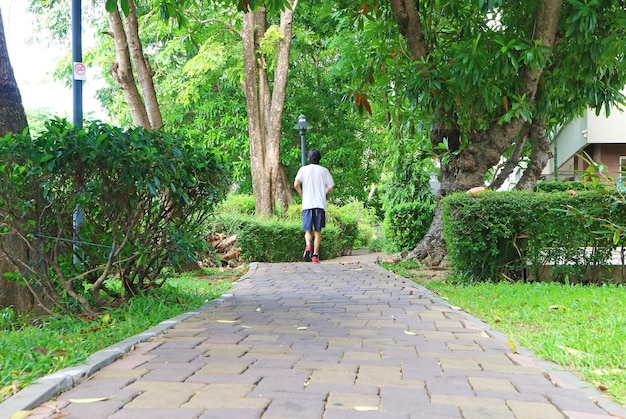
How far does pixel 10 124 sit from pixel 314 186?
6.52 metres

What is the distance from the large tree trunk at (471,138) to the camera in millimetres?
8477

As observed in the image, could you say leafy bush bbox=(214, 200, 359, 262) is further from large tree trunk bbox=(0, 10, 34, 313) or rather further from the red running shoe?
large tree trunk bbox=(0, 10, 34, 313)

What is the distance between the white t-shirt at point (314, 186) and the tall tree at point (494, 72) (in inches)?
77.1

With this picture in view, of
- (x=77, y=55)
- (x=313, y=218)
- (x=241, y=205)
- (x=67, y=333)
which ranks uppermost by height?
(x=77, y=55)

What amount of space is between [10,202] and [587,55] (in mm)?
7387

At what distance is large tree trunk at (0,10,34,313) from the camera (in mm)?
5332

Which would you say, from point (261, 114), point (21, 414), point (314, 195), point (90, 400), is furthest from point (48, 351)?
point (261, 114)

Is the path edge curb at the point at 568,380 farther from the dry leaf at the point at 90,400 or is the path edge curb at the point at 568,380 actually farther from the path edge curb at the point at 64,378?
the path edge curb at the point at 64,378

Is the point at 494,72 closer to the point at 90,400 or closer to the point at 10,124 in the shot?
the point at 10,124

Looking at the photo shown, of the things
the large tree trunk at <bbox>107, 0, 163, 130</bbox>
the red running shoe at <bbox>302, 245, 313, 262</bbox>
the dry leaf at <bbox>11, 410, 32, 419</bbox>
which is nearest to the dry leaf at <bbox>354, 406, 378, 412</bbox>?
the dry leaf at <bbox>11, 410, 32, 419</bbox>

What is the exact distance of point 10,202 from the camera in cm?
488

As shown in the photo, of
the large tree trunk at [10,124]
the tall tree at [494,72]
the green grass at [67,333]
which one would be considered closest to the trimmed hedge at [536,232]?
the tall tree at [494,72]

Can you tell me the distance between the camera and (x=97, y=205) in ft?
17.8

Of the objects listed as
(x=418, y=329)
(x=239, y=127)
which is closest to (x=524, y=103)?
(x=418, y=329)
